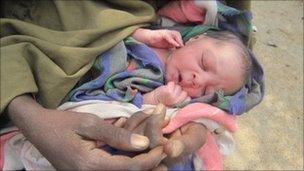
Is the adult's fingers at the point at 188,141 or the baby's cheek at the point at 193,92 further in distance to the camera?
the baby's cheek at the point at 193,92

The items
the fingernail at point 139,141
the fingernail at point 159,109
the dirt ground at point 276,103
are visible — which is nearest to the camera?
the fingernail at point 139,141

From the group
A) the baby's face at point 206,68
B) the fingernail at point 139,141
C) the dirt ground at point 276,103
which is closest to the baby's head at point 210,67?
the baby's face at point 206,68

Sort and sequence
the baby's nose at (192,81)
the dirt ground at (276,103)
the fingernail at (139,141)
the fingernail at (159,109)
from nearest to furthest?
1. the fingernail at (139,141)
2. the fingernail at (159,109)
3. the baby's nose at (192,81)
4. the dirt ground at (276,103)

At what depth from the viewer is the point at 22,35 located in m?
1.41

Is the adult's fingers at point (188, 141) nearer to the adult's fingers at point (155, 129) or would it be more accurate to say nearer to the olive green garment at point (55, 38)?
the adult's fingers at point (155, 129)

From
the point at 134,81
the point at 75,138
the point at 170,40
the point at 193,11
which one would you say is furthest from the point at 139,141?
the point at 193,11

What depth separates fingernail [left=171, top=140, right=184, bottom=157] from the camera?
1.23 meters

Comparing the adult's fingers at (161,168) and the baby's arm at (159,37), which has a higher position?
the baby's arm at (159,37)

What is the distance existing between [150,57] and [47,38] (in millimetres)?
290

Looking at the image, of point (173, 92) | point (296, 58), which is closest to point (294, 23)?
point (296, 58)

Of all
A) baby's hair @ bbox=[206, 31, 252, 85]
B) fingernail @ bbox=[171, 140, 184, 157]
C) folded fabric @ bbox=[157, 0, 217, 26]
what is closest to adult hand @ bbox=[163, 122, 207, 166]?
fingernail @ bbox=[171, 140, 184, 157]

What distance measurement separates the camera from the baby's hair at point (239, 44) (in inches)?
58.2

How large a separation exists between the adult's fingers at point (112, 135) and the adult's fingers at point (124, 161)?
28mm

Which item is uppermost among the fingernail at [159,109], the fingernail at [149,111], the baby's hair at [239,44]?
the baby's hair at [239,44]
